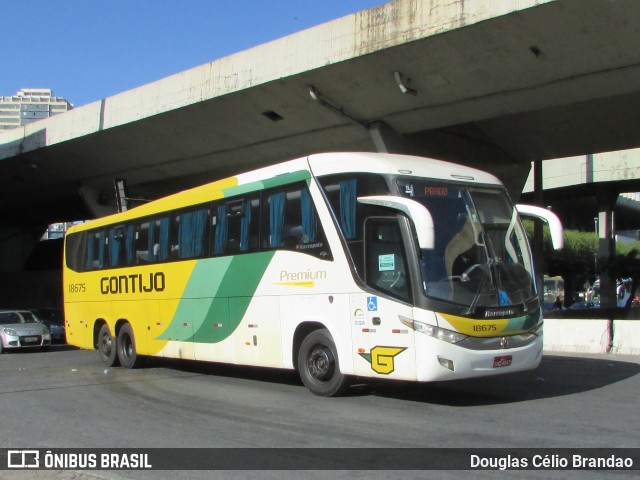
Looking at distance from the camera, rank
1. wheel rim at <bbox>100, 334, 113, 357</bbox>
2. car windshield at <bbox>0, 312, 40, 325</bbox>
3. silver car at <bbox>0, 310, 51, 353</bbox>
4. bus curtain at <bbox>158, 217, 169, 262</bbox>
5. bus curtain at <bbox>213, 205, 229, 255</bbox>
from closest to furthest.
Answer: bus curtain at <bbox>213, 205, 229, 255</bbox> → bus curtain at <bbox>158, 217, 169, 262</bbox> → wheel rim at <bbox>100, 334, 113, 357</bbox> → silver car at <bbox>0, 310, 51, 353</bbox> → car windshield at <bbox>0, 312, 40, 325</bbox>

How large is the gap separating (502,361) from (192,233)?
6737 millimetres

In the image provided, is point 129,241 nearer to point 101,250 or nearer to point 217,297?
point 101,250

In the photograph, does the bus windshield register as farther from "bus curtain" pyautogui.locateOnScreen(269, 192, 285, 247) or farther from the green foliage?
the green foliage

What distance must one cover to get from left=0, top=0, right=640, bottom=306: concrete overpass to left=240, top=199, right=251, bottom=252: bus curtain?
735 cm

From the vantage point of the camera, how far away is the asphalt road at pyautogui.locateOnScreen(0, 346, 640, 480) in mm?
7270

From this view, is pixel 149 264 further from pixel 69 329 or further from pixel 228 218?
pixel 69 329

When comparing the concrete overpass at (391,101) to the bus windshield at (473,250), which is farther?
the concrete overpass at (391,101)

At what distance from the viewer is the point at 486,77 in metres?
17.7

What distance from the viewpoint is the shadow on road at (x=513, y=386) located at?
10.1 m

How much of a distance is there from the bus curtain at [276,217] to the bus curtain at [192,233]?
2.20 m

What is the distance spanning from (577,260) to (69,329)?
43.4 m

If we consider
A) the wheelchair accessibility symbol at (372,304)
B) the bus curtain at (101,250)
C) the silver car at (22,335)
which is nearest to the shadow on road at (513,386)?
the wheelchair accessibility symbol at (372,304)

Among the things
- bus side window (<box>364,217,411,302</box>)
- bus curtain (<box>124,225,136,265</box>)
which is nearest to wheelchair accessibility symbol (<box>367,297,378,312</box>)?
bus side window (<box>364,217,411,302</box>)

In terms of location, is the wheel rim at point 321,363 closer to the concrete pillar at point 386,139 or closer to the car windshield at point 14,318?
the concrete pillar at point 386,139
